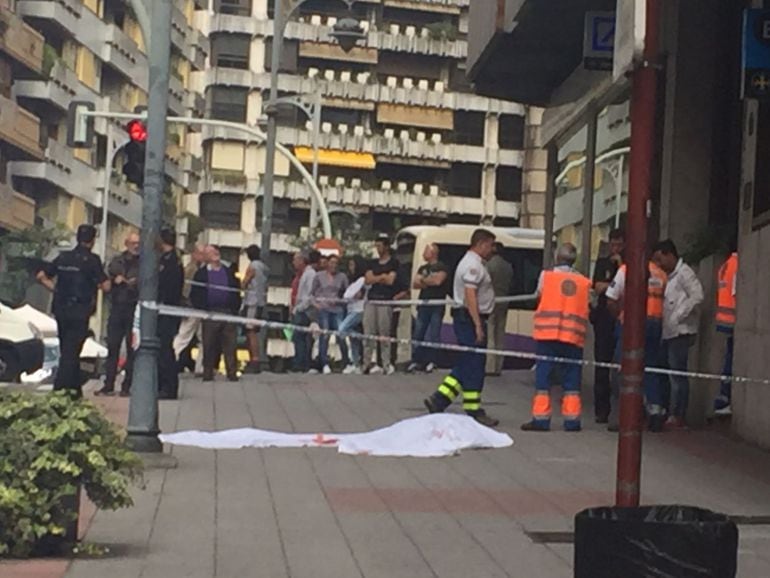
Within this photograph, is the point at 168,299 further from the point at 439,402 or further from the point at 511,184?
the point at 511,184

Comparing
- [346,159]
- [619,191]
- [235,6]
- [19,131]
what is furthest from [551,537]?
[235,6]

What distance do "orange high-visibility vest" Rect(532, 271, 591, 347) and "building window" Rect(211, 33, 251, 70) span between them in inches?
3210

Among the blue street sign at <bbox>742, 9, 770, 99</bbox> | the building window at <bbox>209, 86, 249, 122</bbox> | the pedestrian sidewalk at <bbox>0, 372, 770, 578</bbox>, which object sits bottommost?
the pedestrian sidewalk at <bbox>0, 372, 770, 578</bbox>

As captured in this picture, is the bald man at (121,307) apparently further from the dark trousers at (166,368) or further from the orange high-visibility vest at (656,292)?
the orange high-visibility vest at (656,292)

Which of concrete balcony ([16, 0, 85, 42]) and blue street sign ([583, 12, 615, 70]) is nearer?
blue street sign ([583, 12, 615, 70])

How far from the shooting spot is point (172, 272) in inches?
852

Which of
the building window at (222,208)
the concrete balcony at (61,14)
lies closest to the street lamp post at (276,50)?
the concrete balcony at (61,14)

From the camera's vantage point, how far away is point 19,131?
229 feet

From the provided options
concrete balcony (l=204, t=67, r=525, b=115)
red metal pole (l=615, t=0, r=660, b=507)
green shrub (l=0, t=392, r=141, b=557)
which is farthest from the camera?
concrete balcony (l=204, t=67, r=525, b=115)

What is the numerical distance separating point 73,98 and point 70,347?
55206 mm

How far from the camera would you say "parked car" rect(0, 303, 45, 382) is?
90.0 feet

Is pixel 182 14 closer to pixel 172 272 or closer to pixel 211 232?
pixel 211 232

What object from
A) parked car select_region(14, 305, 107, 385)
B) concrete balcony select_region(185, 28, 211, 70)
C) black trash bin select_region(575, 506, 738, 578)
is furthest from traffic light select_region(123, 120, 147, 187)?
concrete balcony select_region(185, 28, 211, 70)

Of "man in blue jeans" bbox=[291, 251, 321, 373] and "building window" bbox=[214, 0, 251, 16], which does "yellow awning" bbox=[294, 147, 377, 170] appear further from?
"man in blue jeans" bbox=[291, 251, 321, 373]
